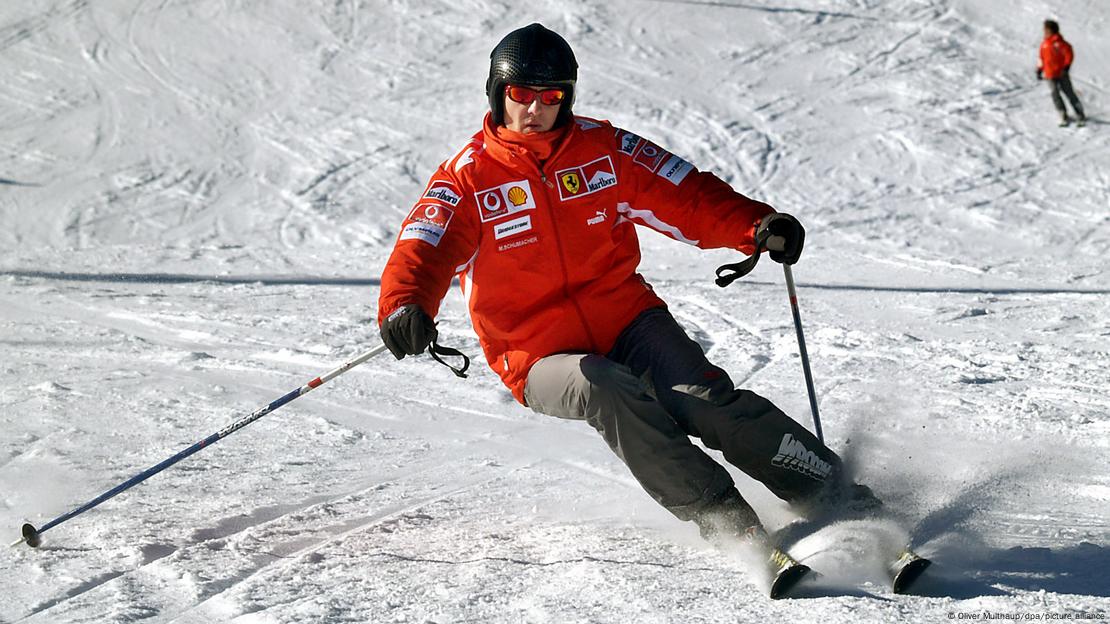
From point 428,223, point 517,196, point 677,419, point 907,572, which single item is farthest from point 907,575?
point 428,223

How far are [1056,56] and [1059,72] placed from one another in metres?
0.19

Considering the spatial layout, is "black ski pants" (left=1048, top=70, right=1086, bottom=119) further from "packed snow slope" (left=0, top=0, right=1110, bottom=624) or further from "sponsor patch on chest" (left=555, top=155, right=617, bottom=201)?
"sponsor patch on chest" (left=555, top=155, right=617, bottom=201)

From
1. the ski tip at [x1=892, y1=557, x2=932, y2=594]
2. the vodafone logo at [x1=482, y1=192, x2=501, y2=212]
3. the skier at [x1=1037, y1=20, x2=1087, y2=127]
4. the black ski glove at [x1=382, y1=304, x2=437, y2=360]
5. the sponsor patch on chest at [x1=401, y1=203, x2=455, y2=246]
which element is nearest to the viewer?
the ski tip at [x1=892, y1=557, x2=932, y2=594]

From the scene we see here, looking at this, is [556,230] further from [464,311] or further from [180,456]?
[464,311]

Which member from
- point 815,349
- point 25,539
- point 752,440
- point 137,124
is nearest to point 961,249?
point 815,349

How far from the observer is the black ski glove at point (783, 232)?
370cm

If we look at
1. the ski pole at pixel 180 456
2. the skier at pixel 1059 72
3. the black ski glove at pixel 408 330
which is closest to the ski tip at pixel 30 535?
the ski pole at pixel 180 456

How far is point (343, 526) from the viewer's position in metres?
4.05

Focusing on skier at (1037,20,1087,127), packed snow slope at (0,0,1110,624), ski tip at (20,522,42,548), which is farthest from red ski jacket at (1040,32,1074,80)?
ski tip at (20,522,42,548)

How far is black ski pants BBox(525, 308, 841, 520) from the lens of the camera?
3.43 meters

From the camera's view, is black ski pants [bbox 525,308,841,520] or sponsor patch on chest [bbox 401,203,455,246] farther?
sponsor patch on chest [bbox 401,203,455,246]

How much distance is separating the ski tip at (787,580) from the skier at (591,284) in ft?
0.83

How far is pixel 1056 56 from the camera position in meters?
13.0

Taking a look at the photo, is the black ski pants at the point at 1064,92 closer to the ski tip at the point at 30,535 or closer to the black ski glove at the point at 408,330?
the black ski glove at the point at 408,330
